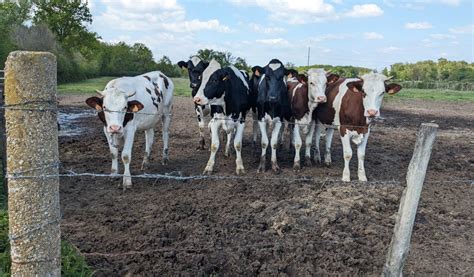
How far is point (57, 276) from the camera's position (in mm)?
2754

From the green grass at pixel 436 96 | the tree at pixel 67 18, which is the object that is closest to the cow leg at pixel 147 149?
the green grass at pixel 436 96

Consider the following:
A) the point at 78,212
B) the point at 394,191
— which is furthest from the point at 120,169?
the point at 394,191

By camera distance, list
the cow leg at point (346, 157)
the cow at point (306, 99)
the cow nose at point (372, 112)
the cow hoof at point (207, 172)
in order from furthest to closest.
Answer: the cow at point (306, 99) < the cow hoof at point (207, 172) < the cow leg at point (346, 157) < the cow nose at point (372, 112)

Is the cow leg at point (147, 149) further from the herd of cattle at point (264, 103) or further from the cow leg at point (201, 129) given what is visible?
the cow leg at point (201, 129)

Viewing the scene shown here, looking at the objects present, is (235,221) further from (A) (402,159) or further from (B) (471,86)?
(B) (471,86)

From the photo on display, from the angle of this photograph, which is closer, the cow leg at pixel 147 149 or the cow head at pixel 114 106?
the cow head at pixel 114 106

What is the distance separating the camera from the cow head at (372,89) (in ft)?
24.9

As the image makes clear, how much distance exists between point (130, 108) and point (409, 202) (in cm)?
500

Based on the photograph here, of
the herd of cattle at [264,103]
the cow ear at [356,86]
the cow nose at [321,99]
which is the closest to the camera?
the herd of cattle at [264,103]

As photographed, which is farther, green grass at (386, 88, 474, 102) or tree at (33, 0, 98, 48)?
tree at (33, 0, 98, 48)

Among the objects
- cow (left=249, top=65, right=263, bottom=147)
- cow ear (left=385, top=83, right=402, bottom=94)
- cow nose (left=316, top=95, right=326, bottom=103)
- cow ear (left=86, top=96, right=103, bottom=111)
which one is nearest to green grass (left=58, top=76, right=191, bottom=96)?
cow (left=249, top=65, right=263, bottom=147)

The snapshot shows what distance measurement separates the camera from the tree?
50.1 m

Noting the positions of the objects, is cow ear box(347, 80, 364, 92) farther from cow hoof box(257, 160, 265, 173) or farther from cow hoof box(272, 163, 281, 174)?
cow hoof box(257, 160, 265, 173)

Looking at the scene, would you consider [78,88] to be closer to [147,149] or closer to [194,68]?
[194,68]
